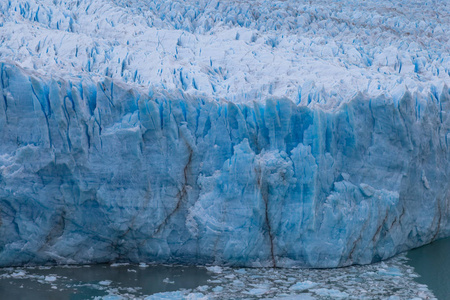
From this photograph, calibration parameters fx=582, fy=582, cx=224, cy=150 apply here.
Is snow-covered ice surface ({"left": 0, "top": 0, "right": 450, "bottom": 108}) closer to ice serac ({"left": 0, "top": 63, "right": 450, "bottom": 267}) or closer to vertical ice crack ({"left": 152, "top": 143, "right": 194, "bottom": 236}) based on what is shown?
ice serac ({"left": 0, "top": 63, "right": 450, "bottom": 267})

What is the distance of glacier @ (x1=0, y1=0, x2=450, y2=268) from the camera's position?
5441 millimetres

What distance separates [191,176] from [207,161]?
218 mm

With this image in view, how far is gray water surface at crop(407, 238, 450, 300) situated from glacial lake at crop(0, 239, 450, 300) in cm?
1

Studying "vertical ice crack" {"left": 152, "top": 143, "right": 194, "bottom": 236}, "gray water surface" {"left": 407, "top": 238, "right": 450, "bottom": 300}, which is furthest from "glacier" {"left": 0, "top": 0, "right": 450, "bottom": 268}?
A: "gray water surface" {"left": 407, "top": 238, "right": 450, "bottom": 300}

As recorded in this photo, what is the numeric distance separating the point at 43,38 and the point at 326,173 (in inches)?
148

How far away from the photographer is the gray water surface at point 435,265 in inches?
219

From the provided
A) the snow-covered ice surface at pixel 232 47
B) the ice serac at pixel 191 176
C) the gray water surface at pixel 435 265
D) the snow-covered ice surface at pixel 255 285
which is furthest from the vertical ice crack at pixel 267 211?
the gray water surface at pixel 435 265

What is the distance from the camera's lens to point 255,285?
210 inches

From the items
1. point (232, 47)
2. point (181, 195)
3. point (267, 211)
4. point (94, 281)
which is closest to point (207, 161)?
point (181, 195)

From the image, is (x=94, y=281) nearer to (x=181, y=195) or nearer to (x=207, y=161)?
(x=181, y=195)

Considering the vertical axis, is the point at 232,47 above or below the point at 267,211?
above

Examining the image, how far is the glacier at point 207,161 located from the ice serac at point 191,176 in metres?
0.01

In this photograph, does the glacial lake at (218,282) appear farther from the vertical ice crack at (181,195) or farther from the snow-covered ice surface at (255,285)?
the vertical ice crack at (181,195)

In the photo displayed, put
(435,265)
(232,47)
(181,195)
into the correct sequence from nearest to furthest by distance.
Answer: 1. (181,195)
2. (435,265)
3. (232,47)
